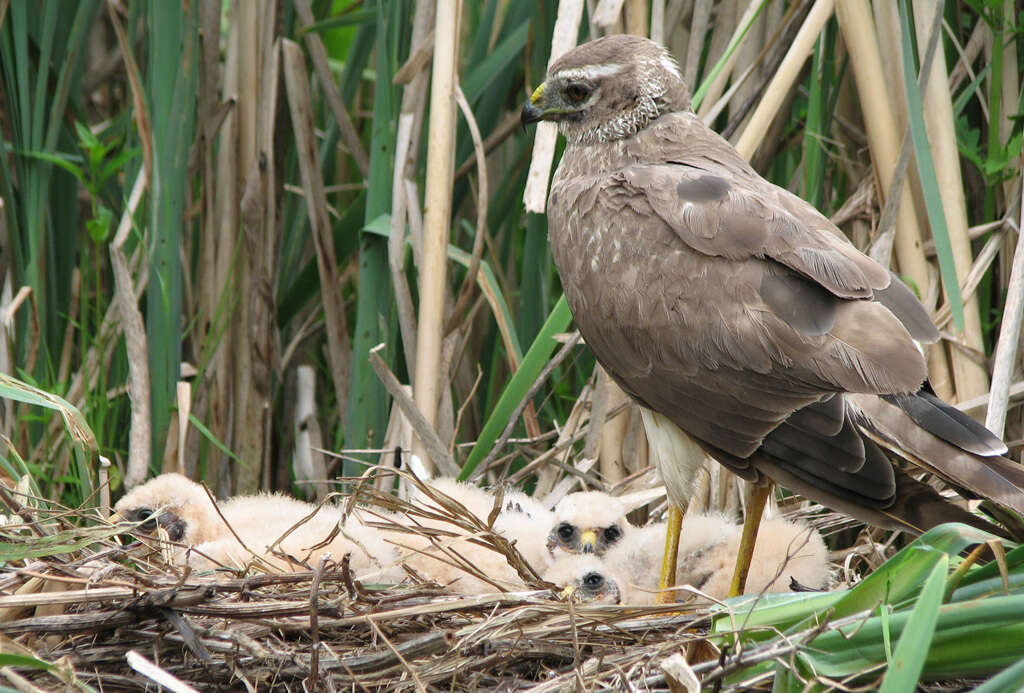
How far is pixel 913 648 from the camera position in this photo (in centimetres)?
142

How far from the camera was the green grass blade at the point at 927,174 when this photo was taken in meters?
2.61

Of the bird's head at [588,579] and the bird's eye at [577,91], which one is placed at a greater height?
the bird's eye at [577,91]

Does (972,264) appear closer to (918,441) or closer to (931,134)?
(931,134)

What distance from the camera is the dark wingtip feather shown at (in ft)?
7.00

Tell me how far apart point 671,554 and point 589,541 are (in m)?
0.22

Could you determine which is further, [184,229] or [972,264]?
[184,229]

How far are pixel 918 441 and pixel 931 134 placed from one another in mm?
1169

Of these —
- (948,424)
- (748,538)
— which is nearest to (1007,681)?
(948,424)

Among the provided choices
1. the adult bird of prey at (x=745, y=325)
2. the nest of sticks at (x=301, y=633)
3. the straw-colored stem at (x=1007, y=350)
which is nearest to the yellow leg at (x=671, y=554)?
the adult bird of prey at (x=745, y=325)

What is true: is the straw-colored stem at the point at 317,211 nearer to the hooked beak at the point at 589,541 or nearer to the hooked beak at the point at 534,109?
the hooked beak at the point at 534,109

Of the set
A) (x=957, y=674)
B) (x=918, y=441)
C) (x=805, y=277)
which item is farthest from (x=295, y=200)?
(x=957, y=674)

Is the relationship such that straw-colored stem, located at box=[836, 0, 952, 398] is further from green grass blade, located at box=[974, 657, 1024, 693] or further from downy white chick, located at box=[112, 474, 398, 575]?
green grass blade, located at box=[974, 657, 1024, 693]

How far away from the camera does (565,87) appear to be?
2975mm

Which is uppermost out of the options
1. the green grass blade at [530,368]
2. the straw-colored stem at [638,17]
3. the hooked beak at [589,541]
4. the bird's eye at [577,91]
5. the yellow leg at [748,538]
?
the straw-colored stem at [638,17]
